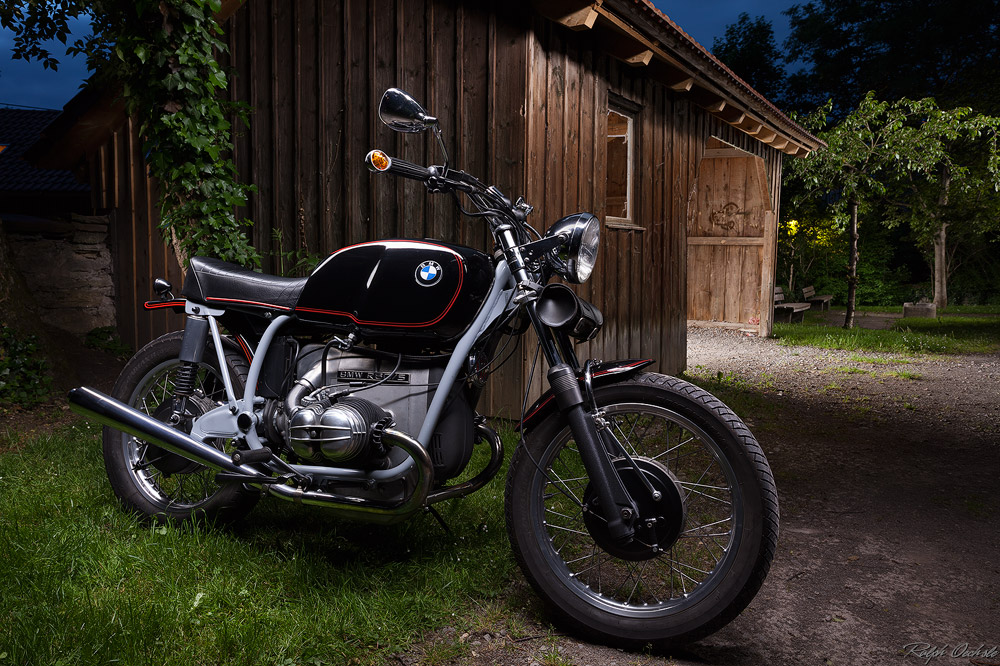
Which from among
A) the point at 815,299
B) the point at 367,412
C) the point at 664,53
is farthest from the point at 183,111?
the point at 815,299

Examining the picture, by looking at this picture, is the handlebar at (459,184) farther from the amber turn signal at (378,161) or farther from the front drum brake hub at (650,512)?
the front drum brake hub at (650,512)

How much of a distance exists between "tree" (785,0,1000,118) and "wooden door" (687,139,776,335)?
9465 millimetres

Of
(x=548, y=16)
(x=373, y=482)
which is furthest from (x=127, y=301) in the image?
(x=373, y=482)

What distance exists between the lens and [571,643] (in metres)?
2.33

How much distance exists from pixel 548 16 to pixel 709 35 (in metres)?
163

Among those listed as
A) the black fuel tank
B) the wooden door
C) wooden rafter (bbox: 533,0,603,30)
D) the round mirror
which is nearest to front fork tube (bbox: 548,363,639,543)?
the black fuel tank

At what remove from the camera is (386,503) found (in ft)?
7.99

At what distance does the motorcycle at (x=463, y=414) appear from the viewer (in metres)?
2.24

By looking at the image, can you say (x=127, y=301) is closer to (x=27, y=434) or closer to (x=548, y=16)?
(x=27, y=434)

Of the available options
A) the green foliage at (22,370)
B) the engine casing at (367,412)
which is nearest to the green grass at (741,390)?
the engine casing at (367,412)

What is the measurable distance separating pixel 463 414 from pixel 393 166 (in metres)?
0.83

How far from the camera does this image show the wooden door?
1262 cm

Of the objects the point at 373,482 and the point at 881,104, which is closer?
the point at 373,482

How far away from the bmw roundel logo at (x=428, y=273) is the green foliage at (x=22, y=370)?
410 cm
